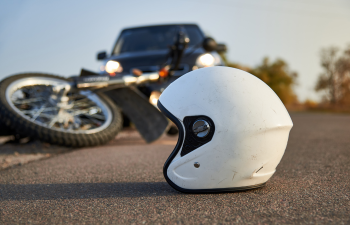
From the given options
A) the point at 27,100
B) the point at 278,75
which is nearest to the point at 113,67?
the point at 27,100

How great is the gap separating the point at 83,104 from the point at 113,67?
0.84 meters

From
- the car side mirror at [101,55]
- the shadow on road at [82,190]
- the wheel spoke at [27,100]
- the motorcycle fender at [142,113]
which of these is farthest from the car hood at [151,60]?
the shadow on road at [82,190]

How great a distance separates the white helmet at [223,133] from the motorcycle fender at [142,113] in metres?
2.11

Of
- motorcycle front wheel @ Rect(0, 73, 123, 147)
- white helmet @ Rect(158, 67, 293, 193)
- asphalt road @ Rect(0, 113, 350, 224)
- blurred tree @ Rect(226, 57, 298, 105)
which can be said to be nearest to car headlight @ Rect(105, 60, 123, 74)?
motorcycle front wheel @ Rect(0, 73, 123, 147)

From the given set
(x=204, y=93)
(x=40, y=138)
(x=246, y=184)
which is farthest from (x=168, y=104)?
(x=40, y=138)

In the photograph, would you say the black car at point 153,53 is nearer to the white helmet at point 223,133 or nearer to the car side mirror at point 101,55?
the car side mirror at point 101,55

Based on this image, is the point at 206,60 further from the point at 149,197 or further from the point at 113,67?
the point at 149,197

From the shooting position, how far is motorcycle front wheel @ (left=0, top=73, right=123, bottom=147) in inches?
140

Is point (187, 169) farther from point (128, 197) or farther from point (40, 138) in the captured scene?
point (40, 138)

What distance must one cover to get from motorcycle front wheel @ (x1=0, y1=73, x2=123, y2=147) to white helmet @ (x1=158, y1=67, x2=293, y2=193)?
205cm

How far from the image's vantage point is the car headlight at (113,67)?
491 centimetres

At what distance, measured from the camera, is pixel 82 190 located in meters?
2.19

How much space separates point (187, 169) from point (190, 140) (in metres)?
0.19

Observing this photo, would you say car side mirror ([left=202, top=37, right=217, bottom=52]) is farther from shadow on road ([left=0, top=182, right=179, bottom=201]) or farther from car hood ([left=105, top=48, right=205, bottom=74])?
shadow on road ([left=0, top=182, right=179, bottom=201])
